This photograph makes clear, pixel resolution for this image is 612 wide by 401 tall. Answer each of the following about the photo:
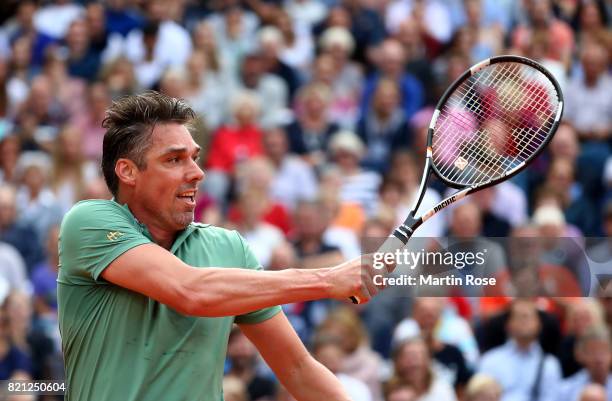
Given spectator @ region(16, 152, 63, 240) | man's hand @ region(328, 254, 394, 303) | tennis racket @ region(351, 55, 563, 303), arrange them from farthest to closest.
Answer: spectator @ region(16, 152, 63, 240), tennis racket @ region(351, 55, 563, 303), man's hand @ region(328, 254, 394, 303)

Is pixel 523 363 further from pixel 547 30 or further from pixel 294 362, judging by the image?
pixel 547 30

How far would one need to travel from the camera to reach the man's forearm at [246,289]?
3764 millimetres

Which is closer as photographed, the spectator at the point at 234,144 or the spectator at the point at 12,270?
the spectator at the point at 12,270

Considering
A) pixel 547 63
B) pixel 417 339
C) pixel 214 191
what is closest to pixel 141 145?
pixel 417 339

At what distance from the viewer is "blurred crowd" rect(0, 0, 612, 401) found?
26.7ft

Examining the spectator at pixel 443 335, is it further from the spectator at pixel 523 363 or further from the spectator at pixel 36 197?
the spectator at pixel 36 197

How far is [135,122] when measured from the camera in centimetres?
419

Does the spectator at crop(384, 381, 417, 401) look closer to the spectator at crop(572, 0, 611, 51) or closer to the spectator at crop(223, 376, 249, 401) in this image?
the spectator at crop(223, 376, 249, 401)

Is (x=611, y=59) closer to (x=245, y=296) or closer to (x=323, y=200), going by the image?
(x=323, y=200)

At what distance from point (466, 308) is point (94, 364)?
492 centimetres

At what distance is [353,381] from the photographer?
8109 mm

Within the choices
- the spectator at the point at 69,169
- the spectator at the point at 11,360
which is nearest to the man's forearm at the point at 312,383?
the spectator at the point at 11,360

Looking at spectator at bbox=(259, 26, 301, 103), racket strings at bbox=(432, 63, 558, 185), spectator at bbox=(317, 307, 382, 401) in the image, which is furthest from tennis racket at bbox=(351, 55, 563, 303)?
spectator at bbox=(259, 26, 301, 103)

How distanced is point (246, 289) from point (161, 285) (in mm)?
275
